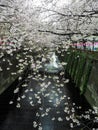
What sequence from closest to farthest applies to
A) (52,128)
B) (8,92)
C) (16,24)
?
(16,24)
(52,128)
(8,92)

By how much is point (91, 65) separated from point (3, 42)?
5991mm

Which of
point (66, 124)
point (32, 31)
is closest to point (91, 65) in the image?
point (66, 124)

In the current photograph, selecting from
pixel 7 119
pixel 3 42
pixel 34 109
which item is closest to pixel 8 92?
pixel 34 109

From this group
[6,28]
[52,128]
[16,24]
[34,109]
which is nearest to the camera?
[16,24]

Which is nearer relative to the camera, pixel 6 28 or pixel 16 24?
pixel 16 24

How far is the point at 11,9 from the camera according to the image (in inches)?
545

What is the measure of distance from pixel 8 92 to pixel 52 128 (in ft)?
26.0

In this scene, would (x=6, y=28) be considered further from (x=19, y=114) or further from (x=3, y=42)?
(x=19, y=114)

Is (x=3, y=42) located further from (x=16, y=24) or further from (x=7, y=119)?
(x=7, y=119)

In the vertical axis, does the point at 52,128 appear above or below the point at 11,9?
below

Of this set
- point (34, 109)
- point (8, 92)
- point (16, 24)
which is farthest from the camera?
point (8, 92)

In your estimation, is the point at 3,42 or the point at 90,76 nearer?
the point at 3,42

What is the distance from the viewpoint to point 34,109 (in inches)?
690

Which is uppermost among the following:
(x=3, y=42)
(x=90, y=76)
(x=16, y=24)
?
(x=16, y=24)
